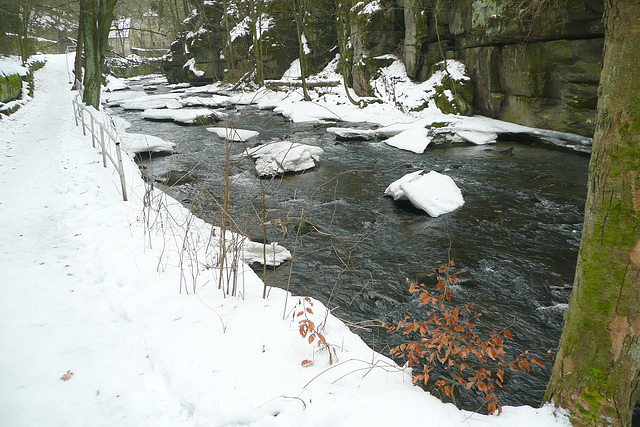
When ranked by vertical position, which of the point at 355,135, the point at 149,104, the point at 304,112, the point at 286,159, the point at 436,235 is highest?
the point at 149,104

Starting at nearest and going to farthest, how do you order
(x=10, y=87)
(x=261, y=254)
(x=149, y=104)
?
(x=261, y=254) < (x=10, y=87) < (x=149, y=104)

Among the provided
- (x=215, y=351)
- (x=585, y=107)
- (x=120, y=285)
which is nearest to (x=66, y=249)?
(x=120, y=285)

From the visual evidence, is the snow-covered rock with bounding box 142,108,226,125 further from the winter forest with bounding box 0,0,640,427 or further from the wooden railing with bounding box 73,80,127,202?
the wooden railing with bounding box 73,80,127,202

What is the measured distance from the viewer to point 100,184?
738 centimetres

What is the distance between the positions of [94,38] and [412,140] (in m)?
14.2

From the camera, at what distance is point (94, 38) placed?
55.2 ft

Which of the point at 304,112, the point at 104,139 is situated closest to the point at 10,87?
the point at 104,139

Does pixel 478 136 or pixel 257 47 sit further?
pixel 257 47

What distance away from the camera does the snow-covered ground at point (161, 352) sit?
8.23ft

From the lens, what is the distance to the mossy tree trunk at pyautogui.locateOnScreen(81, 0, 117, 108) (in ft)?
52.5

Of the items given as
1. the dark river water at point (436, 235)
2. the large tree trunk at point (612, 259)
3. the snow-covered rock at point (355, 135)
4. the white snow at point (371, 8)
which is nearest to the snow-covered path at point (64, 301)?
the dark river water at point (436, 235)

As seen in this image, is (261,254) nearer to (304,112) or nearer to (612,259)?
(612,259)

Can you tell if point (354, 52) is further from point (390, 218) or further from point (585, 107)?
point (390, 218)

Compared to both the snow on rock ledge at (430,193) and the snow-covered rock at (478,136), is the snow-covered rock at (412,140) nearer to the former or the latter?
the snow-covered rock at (478,136)
